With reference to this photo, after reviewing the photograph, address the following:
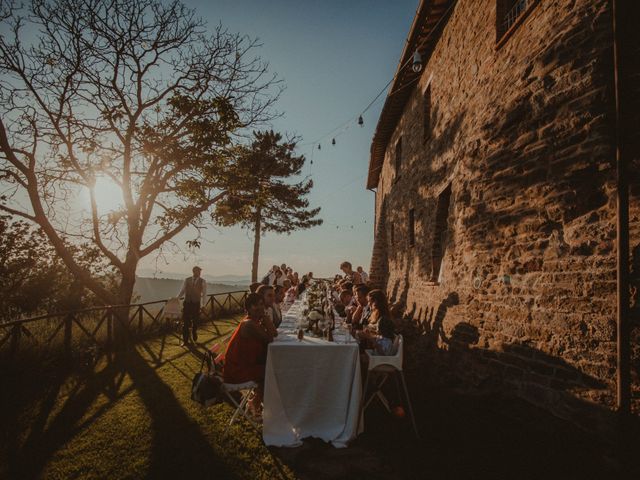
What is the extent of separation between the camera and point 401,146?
35.8 feet

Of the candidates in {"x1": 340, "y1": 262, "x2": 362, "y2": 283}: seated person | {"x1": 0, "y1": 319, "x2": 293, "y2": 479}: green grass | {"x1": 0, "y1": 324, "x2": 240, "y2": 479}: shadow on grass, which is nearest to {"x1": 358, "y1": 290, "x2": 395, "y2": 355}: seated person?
{"x1": 0, "y1": 319, "x2": 293, "y2": 479}: green grass

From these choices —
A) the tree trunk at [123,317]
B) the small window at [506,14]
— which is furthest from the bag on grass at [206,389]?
the small window at [506,14]

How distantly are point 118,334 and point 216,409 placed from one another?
16.0ft

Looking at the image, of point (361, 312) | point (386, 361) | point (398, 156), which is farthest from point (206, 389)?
point (398, 156)

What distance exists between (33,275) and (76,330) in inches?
280

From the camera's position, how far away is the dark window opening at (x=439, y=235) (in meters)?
7.02

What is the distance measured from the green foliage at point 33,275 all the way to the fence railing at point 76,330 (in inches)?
129

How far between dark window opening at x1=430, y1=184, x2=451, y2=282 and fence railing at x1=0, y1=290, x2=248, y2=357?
22.8ft

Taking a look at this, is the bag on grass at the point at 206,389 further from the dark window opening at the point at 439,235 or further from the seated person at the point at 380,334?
the dark window opening at the point at 439,235

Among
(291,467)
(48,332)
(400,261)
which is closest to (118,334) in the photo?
(48,332)

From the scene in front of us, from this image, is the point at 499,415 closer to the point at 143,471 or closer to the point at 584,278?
the point at 584,278

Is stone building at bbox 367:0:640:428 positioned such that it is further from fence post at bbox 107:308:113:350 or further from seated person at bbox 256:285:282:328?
fence post at bbox 107:308:113:350

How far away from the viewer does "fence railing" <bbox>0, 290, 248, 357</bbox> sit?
553 centimetres

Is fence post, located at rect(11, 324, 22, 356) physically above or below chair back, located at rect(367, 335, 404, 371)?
below
